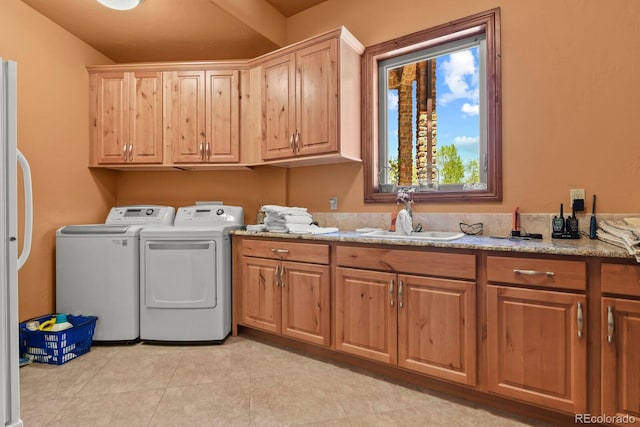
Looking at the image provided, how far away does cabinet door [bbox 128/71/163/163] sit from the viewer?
10.2ft

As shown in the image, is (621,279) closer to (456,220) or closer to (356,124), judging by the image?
(456,220)

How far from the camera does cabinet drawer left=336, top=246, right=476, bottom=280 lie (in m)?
1.78

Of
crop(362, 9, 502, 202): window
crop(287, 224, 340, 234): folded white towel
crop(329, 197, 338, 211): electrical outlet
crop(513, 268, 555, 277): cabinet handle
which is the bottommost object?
crop(513, 268, 555, 277): cabinet handle

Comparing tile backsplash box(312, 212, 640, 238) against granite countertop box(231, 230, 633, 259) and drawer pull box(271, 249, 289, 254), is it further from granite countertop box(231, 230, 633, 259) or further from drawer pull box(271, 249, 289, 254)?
drawer pull box(271, 249, 289, 254)

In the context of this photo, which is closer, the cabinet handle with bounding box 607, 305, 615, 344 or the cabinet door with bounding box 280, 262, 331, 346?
the cabinet handle with bounding box 607, 305, 615, 344

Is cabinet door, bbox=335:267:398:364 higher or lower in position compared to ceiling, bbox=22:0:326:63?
lower

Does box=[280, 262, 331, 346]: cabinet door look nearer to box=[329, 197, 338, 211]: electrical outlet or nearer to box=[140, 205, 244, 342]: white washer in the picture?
box=[140, 205, 244, 342]: white washer

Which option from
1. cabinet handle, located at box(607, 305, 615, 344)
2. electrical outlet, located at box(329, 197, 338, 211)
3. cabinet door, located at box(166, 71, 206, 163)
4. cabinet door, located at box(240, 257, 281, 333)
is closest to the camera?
cabinet handle, located at box(607, 305, 615, 344)

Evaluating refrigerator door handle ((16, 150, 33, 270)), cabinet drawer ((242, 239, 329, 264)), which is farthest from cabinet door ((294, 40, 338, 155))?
refrigerator door handle ((16, 150, 33, 270))

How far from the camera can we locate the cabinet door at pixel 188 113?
10.1 ft

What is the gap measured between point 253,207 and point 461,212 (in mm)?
1928

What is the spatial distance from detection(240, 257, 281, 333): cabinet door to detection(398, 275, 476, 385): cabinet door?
0.97 meters

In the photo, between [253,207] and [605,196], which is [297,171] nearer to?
[253,207]

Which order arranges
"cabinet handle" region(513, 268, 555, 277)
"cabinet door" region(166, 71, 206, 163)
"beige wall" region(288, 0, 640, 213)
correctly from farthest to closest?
1. "cabinet door" region(166, 71, 206, 163)
2. "beige wall" region(288, 0, 640, 213)
3. "cabinet handle" region(513, 268, 555, 277)
